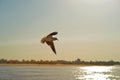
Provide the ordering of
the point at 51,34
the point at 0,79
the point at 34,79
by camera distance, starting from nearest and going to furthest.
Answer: the point at 51,34, the point at 0,79, the point at 34,79

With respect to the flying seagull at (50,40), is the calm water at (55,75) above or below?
above

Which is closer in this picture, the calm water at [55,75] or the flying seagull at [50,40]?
the flying seagull at [50,40]

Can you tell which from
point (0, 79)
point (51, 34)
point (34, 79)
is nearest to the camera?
point (51, 34)

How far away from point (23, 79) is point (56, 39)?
39.6 m

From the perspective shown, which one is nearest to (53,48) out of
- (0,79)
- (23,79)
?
(0,79)

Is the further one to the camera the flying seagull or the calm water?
the calm water

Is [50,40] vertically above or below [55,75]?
below

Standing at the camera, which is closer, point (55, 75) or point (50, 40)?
point (50, 40)

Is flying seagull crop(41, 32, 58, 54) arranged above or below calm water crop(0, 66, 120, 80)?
below

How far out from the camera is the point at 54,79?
178ft

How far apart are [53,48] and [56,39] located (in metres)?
0.37

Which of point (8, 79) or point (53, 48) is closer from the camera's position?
point (53, 48)

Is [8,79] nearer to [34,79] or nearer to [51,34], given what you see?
[34,79]

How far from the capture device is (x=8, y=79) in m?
50.5
